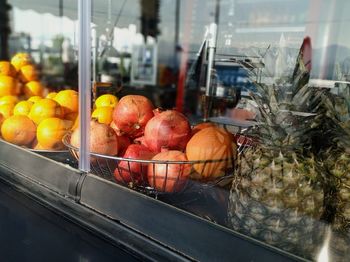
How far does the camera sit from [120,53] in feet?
16.8

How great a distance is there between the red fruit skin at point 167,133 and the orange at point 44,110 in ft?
1.48

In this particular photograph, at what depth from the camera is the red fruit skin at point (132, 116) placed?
33.5 inches

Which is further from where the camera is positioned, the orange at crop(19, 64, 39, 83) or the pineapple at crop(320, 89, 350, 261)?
the orange at crop(19, 64, 39, 83)

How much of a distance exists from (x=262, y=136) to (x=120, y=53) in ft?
15.6

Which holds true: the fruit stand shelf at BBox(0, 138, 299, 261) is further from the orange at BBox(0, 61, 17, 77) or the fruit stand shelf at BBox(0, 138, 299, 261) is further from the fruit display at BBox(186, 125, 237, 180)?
the orange at BBox(0, 61, 17, 77)

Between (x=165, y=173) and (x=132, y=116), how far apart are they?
0.71ft

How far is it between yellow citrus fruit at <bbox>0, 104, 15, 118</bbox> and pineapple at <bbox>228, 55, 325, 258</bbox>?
954mm

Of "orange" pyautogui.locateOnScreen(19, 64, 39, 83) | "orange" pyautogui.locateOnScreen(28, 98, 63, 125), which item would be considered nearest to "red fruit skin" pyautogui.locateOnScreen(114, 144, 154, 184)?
"orange" pyautogui.locateOnScreen(28, 98, 63, 125)

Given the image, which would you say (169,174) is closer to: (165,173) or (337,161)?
(165,173)

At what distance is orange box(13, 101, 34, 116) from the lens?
3.83 ft

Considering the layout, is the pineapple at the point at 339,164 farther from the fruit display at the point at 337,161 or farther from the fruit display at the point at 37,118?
the fruit display at the point at 37,118

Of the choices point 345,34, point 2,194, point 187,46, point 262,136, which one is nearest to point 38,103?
point 2,194

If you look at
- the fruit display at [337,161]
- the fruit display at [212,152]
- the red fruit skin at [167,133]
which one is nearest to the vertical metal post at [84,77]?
the red fruit skin at [167,133]

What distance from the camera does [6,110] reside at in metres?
1.23
